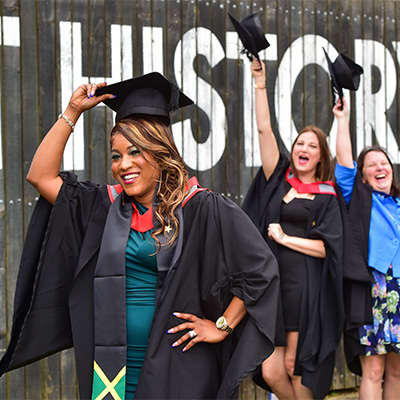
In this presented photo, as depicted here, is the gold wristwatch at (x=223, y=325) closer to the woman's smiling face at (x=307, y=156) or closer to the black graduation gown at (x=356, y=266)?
the black graduation gown at (x=356, y=266)

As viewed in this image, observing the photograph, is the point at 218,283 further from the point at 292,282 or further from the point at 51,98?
the point at 51,98

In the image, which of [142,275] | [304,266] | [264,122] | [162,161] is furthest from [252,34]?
[142,275]

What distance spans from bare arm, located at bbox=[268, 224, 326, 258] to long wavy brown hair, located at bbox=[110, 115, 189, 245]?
174 centimetres

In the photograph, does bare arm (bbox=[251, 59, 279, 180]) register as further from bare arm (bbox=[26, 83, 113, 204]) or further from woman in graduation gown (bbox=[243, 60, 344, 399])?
bare arm (bbox=[26, 83, 113, 204])

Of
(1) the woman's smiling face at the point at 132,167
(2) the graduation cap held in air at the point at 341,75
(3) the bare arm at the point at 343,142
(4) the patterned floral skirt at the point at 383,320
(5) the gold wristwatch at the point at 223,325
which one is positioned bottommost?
(4) the patterned floral skirt at the point at 383,320

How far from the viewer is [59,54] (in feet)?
16.2

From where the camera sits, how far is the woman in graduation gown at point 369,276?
4.51 meters

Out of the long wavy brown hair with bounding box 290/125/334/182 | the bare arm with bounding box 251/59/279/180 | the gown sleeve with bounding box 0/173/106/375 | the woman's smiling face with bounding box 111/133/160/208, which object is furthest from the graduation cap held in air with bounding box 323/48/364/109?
the gown sleeve with bounding box 0/173/106/375

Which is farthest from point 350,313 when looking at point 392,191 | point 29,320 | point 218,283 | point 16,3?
point 16,3

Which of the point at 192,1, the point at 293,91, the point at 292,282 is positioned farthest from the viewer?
the point at 293,91

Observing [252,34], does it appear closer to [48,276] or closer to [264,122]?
[264,122]

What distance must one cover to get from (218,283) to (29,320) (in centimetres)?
82

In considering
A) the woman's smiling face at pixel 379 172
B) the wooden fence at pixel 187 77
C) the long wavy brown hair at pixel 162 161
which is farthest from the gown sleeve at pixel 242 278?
the wooden fence at pixel 187 77

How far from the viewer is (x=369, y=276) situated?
450cm
